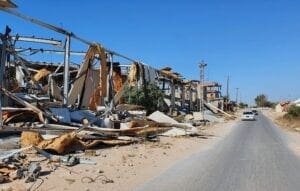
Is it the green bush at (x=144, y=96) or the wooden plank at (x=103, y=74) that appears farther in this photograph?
the green bush at (x=144, y=96)

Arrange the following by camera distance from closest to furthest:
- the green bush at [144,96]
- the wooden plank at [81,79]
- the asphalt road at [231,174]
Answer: the asphalt road at [231,174] < the wooden plank at [81,79] < the green bush at [144,96]

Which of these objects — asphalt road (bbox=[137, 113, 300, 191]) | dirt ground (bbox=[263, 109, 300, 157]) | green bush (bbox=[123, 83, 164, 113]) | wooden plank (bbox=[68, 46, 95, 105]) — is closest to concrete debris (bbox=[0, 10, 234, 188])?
wooden plank (bbox=[68, 46, 95, 105])

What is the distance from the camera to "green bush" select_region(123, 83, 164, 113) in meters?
40.2

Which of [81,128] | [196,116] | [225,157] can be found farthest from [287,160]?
[196,116]

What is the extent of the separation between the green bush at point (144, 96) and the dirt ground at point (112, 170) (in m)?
19.4

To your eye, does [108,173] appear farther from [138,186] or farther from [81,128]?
[81,128]

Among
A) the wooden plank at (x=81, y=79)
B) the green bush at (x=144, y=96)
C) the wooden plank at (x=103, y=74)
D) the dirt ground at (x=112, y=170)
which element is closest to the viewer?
the dirt ground at (x=112, y=170)

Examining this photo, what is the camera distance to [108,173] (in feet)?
42.9

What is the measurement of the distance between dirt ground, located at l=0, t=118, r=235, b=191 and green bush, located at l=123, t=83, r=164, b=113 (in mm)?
19403

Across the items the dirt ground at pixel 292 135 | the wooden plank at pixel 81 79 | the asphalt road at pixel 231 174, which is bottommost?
the asphalt road at pixel 231 174

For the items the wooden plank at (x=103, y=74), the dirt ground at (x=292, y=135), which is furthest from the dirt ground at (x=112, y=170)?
the dirt ground at (x=292, y=135)

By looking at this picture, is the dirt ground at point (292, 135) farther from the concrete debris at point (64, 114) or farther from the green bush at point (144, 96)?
the green bush at point (144, 96)

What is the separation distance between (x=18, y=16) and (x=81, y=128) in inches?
170

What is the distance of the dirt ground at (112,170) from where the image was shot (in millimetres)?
11037
